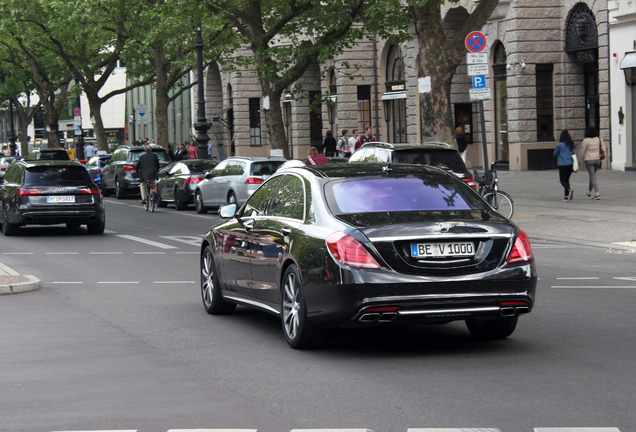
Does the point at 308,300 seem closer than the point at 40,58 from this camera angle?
Yes

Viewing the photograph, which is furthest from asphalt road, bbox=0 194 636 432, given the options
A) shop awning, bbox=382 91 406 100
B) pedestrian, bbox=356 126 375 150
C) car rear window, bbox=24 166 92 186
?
shop awning, bbox=382 91 406 100

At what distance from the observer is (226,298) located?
424 inches

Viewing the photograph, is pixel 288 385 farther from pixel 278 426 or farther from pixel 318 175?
pixel 318 175

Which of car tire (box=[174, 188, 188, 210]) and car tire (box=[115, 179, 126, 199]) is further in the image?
car tire (box=[115, 179, 126, 199])

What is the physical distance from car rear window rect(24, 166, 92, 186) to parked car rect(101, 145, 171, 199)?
47.2 ft

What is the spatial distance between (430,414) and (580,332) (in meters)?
3.36

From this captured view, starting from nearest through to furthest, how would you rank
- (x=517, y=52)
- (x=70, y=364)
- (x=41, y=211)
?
1. (x=70, y=364)
2. (x=41, y=211)
3. (x=517, y=52)

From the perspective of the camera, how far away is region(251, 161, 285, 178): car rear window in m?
27.3

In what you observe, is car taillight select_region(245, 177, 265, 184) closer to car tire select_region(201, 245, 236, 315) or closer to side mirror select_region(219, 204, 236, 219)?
car tire select_region(201, 245, 236, 315)

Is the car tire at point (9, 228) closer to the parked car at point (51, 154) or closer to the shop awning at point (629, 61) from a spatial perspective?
the shop awning at point (629, 61)

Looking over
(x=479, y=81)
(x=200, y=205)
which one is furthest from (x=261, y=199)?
(x=200, y=205)

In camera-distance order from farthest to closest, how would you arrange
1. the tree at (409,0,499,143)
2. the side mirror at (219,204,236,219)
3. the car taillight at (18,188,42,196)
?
the tree at (409,0,499,143), the car taillight at (18,188,42,196), the side mirror at (219,204,236,219)

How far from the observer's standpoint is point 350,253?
8281 millimetres

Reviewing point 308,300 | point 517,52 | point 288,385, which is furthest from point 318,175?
point 517,52
